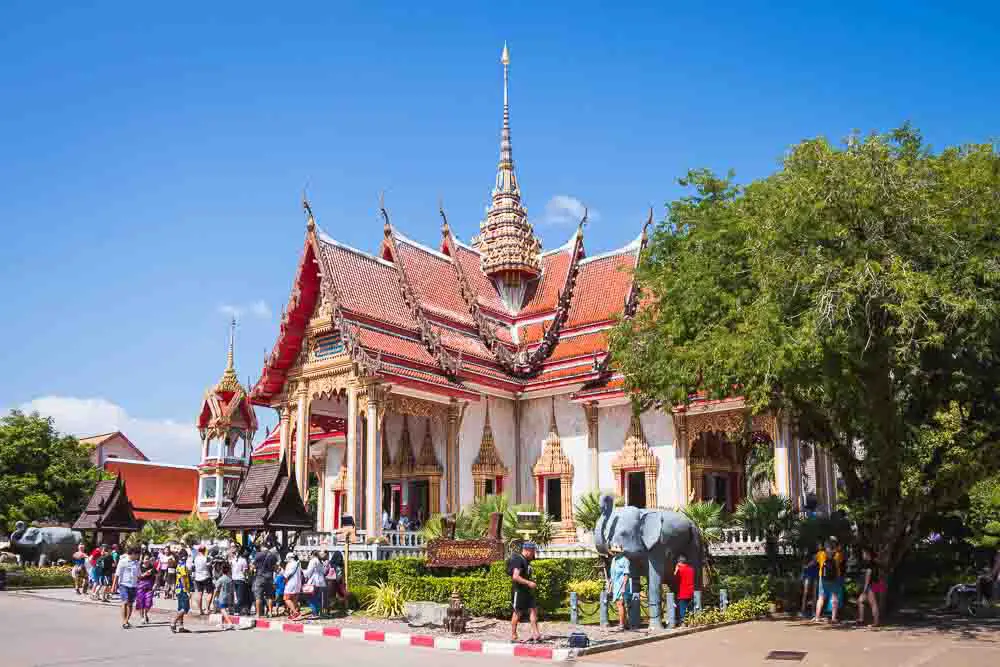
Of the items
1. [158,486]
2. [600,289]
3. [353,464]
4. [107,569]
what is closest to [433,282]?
[600,289]

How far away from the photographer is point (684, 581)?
45.8 feet

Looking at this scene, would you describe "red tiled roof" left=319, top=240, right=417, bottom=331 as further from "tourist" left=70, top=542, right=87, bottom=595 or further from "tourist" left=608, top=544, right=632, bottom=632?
"tourist" left=608, top=544, right=632, bottom=632

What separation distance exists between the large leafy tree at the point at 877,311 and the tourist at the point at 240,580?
8.70m

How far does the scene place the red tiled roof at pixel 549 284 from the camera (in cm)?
3058

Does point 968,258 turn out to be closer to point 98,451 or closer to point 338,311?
point 338,311

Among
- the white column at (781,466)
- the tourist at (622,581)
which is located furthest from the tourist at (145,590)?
the white column at (781,466)

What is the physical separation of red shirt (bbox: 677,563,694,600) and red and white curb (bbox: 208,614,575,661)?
3.24 meters

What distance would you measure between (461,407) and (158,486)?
34478 millimetres

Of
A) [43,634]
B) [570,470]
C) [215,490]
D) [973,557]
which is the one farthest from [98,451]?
[973,557]

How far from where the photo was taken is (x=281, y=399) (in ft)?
85.6

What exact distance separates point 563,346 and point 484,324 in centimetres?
254

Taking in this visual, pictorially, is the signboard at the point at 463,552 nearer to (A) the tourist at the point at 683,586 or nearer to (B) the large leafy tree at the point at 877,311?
(A) the tourist at the point at 683,586

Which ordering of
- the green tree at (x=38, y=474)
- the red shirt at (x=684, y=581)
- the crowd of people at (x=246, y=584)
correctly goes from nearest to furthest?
the red shirt at (x=684, y=581)
the crowd of people at (x=246, y=584)
the green tree at (x=38, y=474)

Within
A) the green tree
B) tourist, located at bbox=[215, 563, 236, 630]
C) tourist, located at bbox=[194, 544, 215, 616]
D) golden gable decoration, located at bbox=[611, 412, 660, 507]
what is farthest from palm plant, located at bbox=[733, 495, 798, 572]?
the green tree
